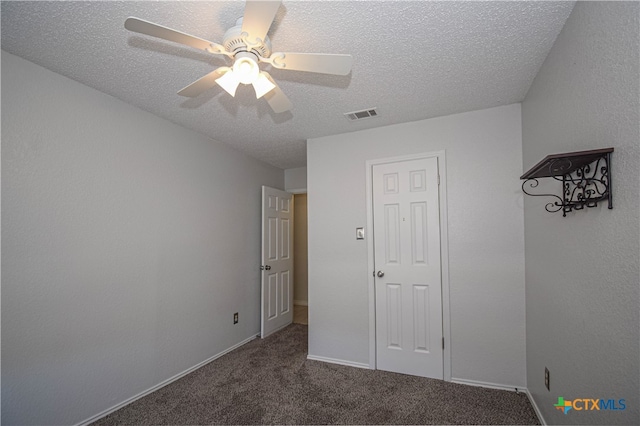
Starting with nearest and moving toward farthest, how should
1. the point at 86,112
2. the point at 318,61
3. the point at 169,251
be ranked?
1. the point at 318,61
2. the point at 86,112
3. the point at 169,251

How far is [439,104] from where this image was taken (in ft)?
8.20

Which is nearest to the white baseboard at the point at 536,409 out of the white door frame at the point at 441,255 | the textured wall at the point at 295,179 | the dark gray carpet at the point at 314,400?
the dark gray carpet at the point at 314,400

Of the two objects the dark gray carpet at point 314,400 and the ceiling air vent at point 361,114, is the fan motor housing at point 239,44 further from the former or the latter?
the dark gray carpet at point 314,400

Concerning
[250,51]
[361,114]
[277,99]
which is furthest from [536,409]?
[250,51]

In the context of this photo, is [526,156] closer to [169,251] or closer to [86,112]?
[169,251]

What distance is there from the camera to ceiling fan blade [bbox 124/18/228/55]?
1.14m

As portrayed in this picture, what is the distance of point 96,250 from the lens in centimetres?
218

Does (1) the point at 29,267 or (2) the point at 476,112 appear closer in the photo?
(1) the point at 29,267

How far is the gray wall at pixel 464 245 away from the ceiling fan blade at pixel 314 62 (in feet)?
5.35

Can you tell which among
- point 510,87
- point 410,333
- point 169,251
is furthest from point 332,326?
point 510,87

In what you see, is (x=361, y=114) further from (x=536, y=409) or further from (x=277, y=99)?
(x=536, y=409)

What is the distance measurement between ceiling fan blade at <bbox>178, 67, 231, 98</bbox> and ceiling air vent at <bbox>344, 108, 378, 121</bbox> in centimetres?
136

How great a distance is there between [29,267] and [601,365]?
306 cm

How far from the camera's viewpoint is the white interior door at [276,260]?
394 centimetres
